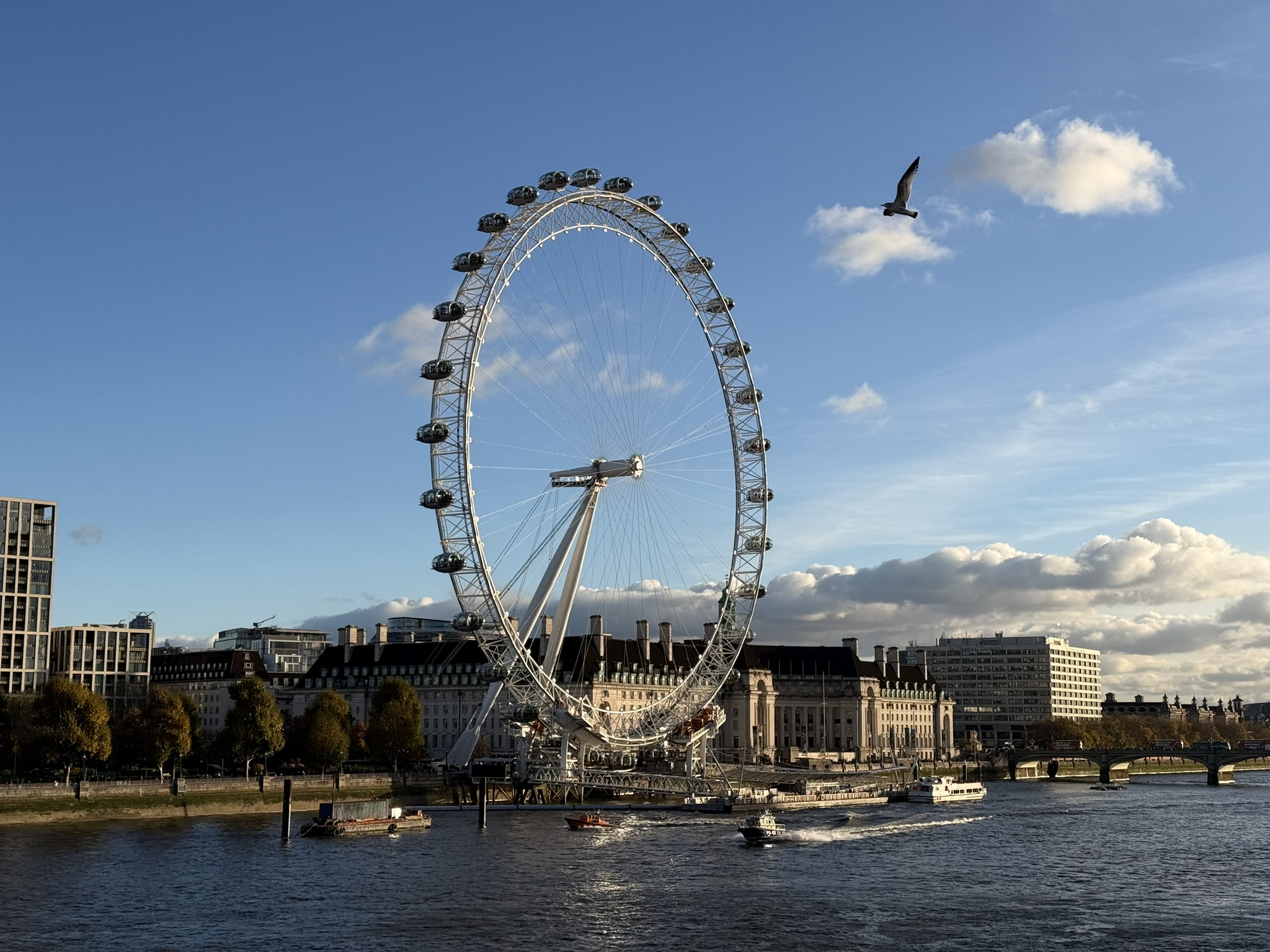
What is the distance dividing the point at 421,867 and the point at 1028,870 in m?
30.7

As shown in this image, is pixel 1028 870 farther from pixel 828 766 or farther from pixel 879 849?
pixel 828 766

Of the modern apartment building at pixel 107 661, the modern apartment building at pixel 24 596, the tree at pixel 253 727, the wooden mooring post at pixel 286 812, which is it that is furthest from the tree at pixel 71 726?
the modern apartment building at pixel 107 661

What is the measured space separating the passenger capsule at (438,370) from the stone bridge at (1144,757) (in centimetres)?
11546

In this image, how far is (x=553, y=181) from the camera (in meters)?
93.8

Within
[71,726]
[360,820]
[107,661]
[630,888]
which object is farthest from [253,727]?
[107,661]

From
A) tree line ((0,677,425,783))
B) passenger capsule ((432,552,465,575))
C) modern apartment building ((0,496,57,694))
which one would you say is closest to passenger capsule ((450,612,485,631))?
passenger capsule ((432,552,465,575))

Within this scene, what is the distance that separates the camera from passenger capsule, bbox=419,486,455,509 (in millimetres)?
91188

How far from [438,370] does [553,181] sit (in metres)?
14.0

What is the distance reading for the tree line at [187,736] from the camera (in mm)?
103125

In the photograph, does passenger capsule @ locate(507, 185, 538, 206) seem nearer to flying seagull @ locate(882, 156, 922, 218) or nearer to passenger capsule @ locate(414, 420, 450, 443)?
passenger capsule @ locate(414, 420, 450, 443)

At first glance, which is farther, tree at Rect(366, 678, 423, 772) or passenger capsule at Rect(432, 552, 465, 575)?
tree at Rect(366, 678, 423, 772)

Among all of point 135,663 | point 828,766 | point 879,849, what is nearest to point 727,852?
point 879,849

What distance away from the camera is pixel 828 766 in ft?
598

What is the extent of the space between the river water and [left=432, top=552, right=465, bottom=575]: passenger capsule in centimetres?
1587
